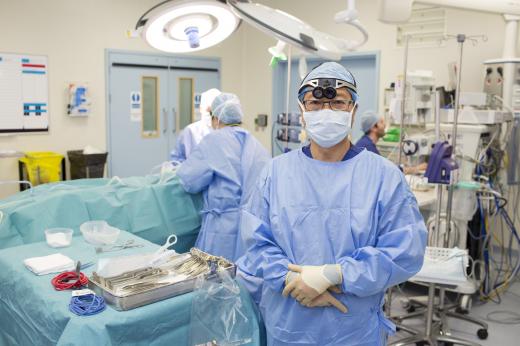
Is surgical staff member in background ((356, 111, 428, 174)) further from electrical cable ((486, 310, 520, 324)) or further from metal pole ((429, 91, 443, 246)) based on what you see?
electrical cable ((486, 310, 520, 324))

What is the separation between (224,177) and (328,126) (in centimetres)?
134

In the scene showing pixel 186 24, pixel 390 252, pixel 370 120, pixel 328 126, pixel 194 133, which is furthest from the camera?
pixel 194 133

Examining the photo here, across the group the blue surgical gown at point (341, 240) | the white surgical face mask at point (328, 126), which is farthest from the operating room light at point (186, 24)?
the blue surgical gown at point (341, 240)

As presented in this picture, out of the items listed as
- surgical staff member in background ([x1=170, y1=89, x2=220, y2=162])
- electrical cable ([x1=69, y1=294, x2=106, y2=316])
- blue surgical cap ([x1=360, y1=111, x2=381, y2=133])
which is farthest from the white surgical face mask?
surgical staff member in background ([x1=170, y1=89, x2=220, y2=162])

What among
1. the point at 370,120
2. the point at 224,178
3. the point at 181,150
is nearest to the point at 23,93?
the point at 181,150

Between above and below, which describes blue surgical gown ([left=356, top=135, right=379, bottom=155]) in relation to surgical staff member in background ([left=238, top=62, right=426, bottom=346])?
above

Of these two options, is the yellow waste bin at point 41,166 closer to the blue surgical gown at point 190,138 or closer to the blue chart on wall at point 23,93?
the blue chart on wall at point 23,93

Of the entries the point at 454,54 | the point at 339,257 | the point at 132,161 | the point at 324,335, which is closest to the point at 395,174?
the point at 339,257

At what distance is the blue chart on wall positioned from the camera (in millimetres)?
4957

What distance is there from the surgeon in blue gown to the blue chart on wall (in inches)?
112

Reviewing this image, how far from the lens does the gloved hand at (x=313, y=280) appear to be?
5.11 ft

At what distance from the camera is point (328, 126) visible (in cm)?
167

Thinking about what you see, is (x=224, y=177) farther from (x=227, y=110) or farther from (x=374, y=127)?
(x=374, y=127)

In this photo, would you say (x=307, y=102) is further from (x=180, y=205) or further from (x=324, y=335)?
(x=180, y=205)
